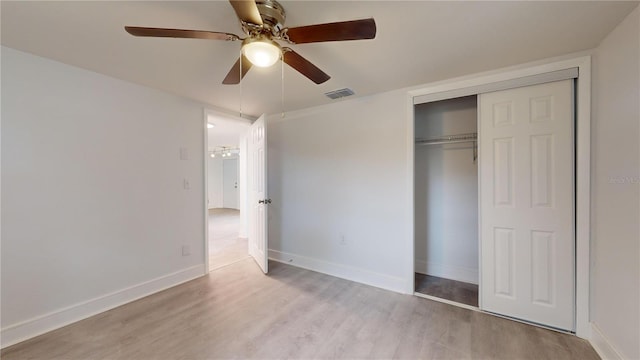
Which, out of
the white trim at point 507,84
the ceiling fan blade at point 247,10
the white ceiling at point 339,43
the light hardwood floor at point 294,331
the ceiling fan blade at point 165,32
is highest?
the white ceiling at point 339,43

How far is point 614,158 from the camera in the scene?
5.43 feet

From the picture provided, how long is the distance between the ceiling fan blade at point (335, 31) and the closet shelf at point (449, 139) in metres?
2.23

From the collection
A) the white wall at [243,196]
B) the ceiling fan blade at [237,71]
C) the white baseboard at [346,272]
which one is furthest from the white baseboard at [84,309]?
the ceiling fan blade at [237,71]

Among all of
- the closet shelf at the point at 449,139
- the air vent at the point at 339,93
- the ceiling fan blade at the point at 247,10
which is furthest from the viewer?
the closet shelf at the point at 449,139

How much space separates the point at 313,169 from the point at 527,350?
2689 mm

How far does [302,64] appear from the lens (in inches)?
64.2

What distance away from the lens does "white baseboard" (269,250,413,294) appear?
109 inches

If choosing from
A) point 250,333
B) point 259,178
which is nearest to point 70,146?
point 259,178

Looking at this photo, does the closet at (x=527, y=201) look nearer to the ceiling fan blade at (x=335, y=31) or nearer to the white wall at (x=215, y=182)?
the ceiling fan blade at (x=335, y=31)

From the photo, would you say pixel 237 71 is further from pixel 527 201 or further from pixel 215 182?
pixel 215 182

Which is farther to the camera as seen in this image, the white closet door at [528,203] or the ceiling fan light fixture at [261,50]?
the white closet door at [528,203]

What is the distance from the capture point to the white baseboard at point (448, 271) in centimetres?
300

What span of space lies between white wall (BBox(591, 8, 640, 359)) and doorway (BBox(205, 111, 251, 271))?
3777mm

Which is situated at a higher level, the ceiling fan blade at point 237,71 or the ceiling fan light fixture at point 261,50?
the ceiling fan blade at point 237,71
